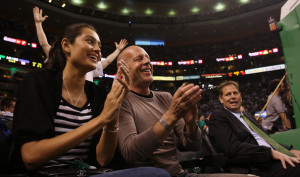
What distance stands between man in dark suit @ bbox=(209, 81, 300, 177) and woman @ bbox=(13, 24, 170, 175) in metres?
1.39

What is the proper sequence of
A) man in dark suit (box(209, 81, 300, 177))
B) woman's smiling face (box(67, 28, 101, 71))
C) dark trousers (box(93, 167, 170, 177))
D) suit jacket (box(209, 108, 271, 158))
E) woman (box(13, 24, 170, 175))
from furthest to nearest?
1. suit jacket (box(209, 108, 271, 158))
2. man in dark suit (box(209, 81, 300, 177))
3. woman's smiling face (box(67, 28, 101, 71))
4. woman (box(13, 24, 170, 175))
5. dark trousers (box(93, 167, 170, 177))

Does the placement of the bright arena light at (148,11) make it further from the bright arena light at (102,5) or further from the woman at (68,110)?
the woman at (68,110)

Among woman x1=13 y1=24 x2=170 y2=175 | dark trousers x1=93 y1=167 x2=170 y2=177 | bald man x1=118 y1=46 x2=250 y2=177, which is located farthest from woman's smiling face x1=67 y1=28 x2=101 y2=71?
dark trousers x1=93 y1=167 x2=170 y2=177

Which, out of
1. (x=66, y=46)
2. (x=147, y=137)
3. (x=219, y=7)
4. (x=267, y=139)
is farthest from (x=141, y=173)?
(x=219, y=7)

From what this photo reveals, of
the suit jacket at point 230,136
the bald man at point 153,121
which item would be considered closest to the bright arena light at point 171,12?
the suit jacket at point 230,136

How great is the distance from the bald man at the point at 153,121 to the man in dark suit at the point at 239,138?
833 millimetres

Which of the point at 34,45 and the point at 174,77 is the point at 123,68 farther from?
the point at 174,77

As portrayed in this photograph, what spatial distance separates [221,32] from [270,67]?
688 centimetres

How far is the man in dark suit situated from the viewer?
1.93m

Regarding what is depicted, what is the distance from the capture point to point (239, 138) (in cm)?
227

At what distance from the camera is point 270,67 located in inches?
928

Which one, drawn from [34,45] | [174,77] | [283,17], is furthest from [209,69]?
[283,17]

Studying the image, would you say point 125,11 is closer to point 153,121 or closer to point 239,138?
point 239,138

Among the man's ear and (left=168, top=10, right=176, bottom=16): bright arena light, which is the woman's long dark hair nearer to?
the man's ear
